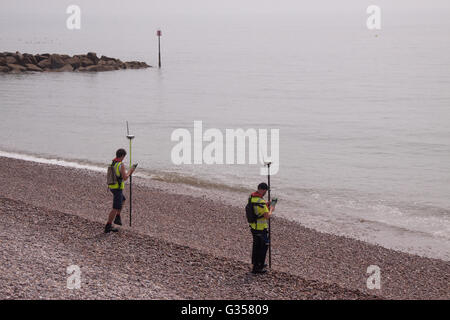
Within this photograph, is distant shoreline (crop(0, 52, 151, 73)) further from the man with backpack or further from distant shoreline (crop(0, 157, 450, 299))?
the man with backpack

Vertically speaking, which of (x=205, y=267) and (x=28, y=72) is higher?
(x=28, y=72)

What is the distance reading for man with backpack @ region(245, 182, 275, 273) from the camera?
457 inches

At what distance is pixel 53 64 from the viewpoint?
7138 centimetres

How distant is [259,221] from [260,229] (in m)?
0.19

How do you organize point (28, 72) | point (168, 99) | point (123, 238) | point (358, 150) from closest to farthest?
point (123, 238), point (358, 150), point (168, 99), point (28, 72)

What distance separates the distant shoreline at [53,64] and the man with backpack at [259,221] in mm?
62501

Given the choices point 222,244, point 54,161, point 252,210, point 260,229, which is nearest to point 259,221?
point 260,229

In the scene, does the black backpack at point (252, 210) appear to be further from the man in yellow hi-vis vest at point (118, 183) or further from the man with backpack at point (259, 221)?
the man in yellow hi-vis vest at point (118, 183)

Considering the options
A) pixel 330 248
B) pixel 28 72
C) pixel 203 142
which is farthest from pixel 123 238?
pixel 28 72

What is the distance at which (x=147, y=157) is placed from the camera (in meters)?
30.1

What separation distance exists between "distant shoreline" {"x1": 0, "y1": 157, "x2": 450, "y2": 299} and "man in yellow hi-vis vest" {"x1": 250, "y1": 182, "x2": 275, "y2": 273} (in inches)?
13.7

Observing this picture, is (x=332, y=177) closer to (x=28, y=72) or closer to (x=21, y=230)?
(x=21, y=230)

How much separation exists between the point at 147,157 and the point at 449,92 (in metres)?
37.6

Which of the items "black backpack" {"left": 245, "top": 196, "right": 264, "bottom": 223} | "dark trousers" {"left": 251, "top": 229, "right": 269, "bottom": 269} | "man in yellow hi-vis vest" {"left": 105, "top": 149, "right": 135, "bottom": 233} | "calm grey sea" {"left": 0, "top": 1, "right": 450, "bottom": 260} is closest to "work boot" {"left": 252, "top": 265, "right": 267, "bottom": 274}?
"dark trousers" {"left": 251, "top": 229, "right": 269, "bottom": 269}
